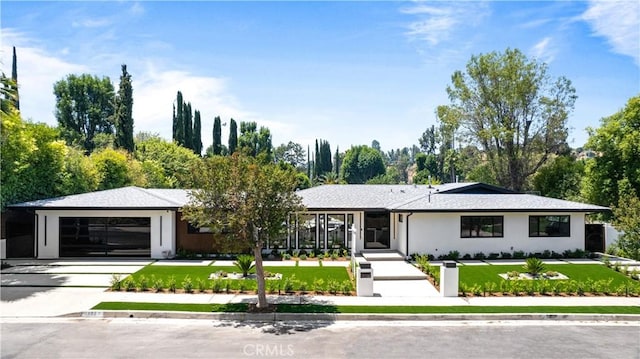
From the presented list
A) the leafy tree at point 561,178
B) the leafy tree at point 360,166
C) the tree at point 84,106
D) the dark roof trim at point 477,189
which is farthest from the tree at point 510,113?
the leafy tree at point 360,166

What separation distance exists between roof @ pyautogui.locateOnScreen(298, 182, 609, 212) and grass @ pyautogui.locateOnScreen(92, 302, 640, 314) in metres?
8.03

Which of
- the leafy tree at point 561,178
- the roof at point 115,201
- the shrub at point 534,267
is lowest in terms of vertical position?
the shrub at point 534,267

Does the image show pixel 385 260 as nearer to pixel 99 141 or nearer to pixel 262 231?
pixel 262 231

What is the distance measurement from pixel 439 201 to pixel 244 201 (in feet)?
41.2

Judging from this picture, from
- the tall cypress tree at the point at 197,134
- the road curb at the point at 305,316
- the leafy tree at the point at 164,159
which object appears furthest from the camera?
the tall cypress tree at the point at 197,134

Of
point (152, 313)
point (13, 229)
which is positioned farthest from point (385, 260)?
point (13, 229)

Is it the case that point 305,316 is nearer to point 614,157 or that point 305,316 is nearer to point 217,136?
point 614,157

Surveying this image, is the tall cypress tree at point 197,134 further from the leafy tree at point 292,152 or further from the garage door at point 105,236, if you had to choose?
the garage door at point 105,236

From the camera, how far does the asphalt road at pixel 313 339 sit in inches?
391

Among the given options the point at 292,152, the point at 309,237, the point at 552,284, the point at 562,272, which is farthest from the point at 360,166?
the point at 552,284

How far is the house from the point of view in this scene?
2166 cm

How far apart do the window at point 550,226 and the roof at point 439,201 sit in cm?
66

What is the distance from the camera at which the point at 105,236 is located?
22078 mm

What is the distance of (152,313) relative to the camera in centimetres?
1258
